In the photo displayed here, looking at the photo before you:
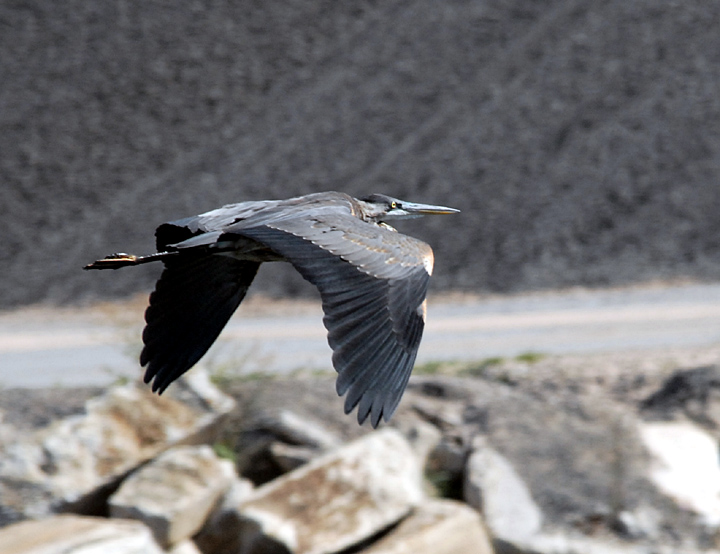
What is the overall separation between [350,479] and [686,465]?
272 centimetres

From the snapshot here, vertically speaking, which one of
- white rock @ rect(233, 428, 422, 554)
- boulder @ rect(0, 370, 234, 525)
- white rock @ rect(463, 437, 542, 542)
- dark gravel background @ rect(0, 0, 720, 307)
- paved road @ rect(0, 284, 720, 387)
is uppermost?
dark gravel background @ rect(0, 0, 720, 307)

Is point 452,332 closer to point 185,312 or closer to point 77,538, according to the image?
point 77,538

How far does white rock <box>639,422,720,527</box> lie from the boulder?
3.51 meters

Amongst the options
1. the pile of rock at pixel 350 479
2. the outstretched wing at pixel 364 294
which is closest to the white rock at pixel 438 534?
the pile of rock at pixel 350 479

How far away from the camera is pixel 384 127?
64.4ft

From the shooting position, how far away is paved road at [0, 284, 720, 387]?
13.0m

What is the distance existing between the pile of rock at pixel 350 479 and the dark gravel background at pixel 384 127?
23.8ft

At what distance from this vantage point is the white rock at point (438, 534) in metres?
7.66

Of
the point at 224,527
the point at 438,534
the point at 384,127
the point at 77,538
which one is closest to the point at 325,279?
the point at 77,538

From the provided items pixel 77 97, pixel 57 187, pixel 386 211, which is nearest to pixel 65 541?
pixel 386 211

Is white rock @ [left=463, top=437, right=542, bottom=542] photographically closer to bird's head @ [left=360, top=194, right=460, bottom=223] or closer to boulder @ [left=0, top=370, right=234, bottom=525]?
boulder @ [left=0, top=370, right=234, bottom=525]

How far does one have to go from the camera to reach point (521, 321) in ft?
48.2

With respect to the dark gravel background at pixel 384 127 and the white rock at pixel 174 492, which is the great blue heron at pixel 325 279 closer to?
the white rock at pixel 174 492

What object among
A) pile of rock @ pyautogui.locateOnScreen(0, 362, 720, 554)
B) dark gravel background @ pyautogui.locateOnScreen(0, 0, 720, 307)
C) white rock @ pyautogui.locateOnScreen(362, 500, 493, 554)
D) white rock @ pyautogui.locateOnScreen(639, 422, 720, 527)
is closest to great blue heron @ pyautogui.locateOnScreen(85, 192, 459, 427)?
pile of rock @ pyautogui.locateOnScreen(0, 362, 720, 554)
